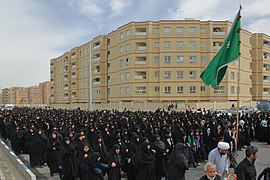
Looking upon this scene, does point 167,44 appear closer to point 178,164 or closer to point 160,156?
point 160,156

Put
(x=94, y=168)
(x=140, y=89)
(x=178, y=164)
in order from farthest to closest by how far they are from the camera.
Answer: (x=140, y=89), (x=94, y=168), (x=178, y=164)

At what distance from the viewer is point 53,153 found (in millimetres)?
10719

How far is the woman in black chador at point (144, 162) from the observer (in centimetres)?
836

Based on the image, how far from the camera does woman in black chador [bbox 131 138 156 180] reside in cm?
836

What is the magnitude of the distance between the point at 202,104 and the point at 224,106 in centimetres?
400

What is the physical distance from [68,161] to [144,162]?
219cm

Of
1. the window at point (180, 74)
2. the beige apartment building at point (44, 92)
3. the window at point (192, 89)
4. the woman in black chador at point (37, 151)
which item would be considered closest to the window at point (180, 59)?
the window at point (180, 74)

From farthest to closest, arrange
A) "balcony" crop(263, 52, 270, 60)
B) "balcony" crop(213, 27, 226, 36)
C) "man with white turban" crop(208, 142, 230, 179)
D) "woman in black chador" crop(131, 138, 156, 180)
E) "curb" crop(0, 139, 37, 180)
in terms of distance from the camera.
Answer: "balcony" crop(263, 52, 270, 60) < "balcony" crop(213, 27, 226, 36) < "curb" crop(0, 139, 37, 180) < "woman in black chador" crop(131, 138, 156, 180) < "man with white turban" crop(208, 142, 230, 179)

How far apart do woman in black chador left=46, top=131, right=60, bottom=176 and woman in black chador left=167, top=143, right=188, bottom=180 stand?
4850 mm

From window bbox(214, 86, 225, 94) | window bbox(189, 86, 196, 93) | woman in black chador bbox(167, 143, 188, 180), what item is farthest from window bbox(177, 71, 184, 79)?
woman in black chador bbox(167, 143, 188, 180)

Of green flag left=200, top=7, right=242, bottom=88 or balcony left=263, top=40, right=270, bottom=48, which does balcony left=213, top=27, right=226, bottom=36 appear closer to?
balcony left=263, top=40, right=270, bottom=48

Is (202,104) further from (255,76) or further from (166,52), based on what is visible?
(255,76)

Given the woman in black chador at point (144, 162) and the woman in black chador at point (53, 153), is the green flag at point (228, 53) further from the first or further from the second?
the woman in black chador at point (53, 153)

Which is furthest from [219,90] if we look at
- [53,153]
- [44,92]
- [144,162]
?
A: [44,92]
